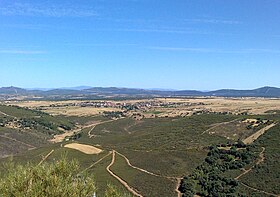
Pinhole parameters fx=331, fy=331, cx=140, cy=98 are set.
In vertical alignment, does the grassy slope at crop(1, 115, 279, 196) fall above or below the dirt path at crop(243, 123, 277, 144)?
below

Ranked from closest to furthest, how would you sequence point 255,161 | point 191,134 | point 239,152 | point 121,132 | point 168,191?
point 168,191
point 255,161
point 239,152
point 191,134
point 121,132

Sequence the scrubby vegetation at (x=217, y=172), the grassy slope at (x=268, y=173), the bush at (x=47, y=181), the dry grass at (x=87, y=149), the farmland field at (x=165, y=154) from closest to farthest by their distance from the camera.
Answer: the bush at (x=47, y=181)
the scrubby vegetation at (x=217, y=172)
the grassy slope at (x=268, y=173)
the farmland field at (x=165, y=154)
the dry grass at (x=87, y=149)

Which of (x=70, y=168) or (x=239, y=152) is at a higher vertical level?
(x=70, y=168)

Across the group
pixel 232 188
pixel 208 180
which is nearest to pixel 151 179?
pixel 208 180

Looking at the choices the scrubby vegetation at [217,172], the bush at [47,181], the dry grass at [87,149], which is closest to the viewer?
the bush at [47,181]

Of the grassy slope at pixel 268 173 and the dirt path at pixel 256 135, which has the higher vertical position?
the dirt path at pixel 256 135

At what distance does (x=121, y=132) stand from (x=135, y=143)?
1912 inches

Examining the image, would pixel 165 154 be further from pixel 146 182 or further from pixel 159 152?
pixel 146 182

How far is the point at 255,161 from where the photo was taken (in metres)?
74.3

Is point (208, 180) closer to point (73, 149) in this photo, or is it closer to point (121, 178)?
point (121, 178)

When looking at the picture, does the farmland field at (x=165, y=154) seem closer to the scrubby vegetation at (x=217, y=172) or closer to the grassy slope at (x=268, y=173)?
the grassy slope at (x=268, y=173)

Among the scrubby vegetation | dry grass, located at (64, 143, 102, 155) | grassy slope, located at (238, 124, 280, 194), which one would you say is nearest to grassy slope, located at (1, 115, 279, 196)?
grassy slope, located at (238, 124, 280, 194)

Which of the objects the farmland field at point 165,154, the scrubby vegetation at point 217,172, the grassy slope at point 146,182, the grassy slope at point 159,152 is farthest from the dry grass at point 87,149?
the scrubby vegetation at point 217,172

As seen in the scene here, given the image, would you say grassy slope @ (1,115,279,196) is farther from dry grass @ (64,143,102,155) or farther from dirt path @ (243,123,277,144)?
dirt path @ (243,123,277,144)
